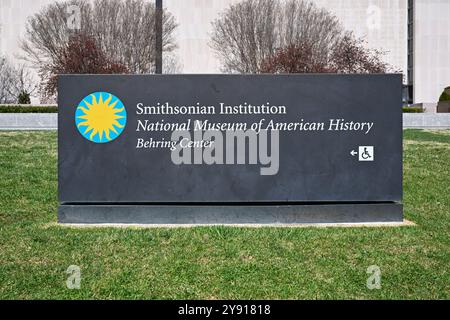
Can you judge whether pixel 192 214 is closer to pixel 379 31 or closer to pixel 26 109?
pixel 26 109

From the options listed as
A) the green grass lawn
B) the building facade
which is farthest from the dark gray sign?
the building facade

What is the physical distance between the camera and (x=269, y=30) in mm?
37344

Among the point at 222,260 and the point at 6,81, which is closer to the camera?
the point at 222,260

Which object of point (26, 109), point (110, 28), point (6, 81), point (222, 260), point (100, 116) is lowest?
point (222, 260)

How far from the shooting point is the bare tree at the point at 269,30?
37312 millimetres

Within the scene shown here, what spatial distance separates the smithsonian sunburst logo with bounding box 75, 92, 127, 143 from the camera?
23.0 feet

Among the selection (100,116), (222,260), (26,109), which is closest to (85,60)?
(26,109)

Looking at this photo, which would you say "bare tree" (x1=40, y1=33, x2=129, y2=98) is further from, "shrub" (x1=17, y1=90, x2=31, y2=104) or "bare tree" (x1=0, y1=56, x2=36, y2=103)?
"bare tree" (x1=0, y1=56, x2=36, y2=103)

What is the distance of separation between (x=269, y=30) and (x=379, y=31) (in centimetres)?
998

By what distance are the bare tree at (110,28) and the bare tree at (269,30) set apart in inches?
222

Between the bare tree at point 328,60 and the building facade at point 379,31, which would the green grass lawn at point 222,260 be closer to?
the bare tree at point 328,60

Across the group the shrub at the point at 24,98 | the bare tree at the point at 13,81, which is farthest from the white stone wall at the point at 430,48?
the bare tree at the point at 13,81
